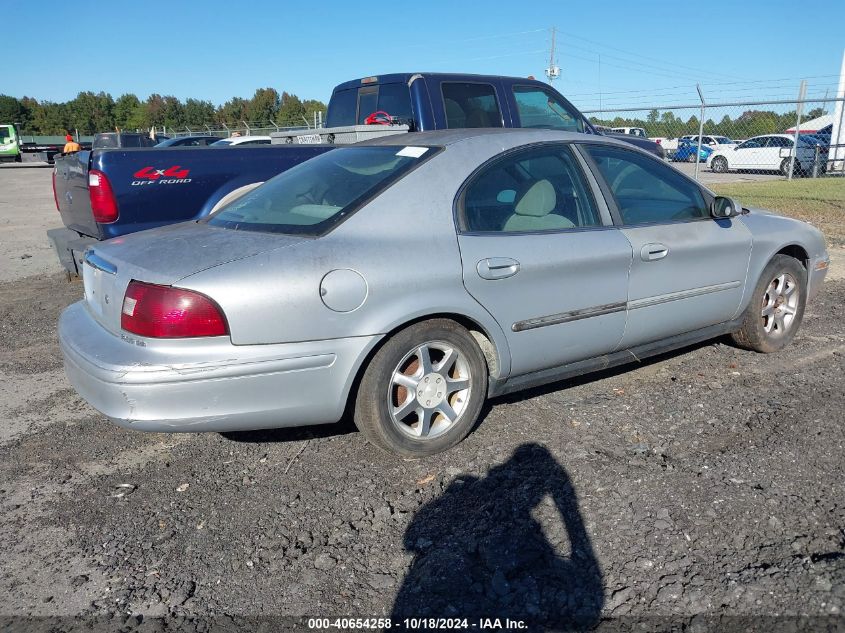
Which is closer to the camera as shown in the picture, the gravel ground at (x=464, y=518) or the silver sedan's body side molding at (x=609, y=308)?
the gravel ground at (x=464, y=518)

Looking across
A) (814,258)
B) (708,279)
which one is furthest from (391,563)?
(814,258)

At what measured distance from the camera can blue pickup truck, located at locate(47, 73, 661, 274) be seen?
5555 millimetres

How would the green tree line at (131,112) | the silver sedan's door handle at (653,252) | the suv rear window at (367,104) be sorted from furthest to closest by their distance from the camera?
1. the green tree line at (131,112)
2. the suv rear window at (367,104)
3. the silver sedan's door handle at (653,252)

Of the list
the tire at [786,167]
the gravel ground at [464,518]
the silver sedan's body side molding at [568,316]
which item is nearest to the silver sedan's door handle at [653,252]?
the silver sedan's body side molding at [568,316]

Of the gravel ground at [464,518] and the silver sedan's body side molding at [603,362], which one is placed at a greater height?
the silver sedan's body side molding at [603,362]

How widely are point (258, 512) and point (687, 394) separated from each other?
2.60 metres

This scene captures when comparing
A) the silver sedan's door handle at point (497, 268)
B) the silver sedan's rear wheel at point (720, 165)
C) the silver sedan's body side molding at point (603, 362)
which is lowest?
the silver sedan's rear wheel at point (720, 165)

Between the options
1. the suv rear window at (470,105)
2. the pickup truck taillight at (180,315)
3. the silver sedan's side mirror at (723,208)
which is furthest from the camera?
the suv rear window at (470,105)

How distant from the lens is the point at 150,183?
566cm

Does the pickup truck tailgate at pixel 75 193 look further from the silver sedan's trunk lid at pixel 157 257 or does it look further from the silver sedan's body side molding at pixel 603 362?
the silver sedan's body side molding at pixel 603 362

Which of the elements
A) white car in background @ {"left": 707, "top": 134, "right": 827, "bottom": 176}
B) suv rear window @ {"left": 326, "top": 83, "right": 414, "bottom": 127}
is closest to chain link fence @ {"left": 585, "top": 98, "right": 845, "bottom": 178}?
white car in background @ {"left": 707, "top": 134, "right": 827, "bottom": 176}

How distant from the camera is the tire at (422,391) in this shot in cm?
327

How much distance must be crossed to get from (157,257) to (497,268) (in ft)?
5.17

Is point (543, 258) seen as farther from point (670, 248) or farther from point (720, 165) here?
point (720, 165)
